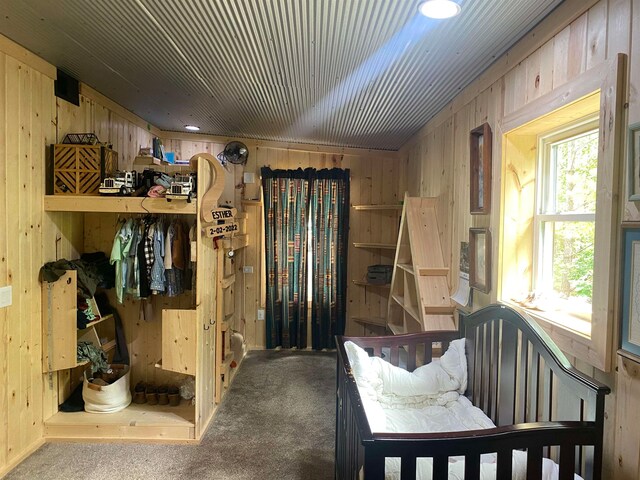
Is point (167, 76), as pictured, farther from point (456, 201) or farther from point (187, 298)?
point (456, 201)

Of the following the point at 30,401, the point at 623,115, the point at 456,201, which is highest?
the point at 623,115

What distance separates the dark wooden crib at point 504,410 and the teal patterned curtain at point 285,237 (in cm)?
205

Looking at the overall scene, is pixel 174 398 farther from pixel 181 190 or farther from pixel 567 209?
pixel 567 209

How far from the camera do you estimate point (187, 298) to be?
2812mm

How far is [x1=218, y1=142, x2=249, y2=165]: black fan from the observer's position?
3949 mm

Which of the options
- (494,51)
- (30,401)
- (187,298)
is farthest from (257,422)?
(494,51)

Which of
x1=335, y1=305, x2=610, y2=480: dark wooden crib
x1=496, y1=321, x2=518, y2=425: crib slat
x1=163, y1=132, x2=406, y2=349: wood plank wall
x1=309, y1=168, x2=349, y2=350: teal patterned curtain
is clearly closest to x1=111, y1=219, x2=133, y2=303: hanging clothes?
x1=335, y1=305, x2=610, y2=480: dark wooden crib

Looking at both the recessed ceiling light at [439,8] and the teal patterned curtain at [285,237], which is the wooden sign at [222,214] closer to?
the teal patterned curtain at [285,237]

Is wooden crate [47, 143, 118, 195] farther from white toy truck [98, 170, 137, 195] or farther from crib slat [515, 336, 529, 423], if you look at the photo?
crib slat [515, 336, 529, 423]

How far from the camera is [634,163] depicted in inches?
43.9

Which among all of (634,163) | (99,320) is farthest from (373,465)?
(99,320)

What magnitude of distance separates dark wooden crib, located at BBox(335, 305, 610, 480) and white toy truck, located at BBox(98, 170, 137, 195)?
168 centimetres

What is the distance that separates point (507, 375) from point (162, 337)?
2088 millimetres

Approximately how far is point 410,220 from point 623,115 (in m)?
1.78
